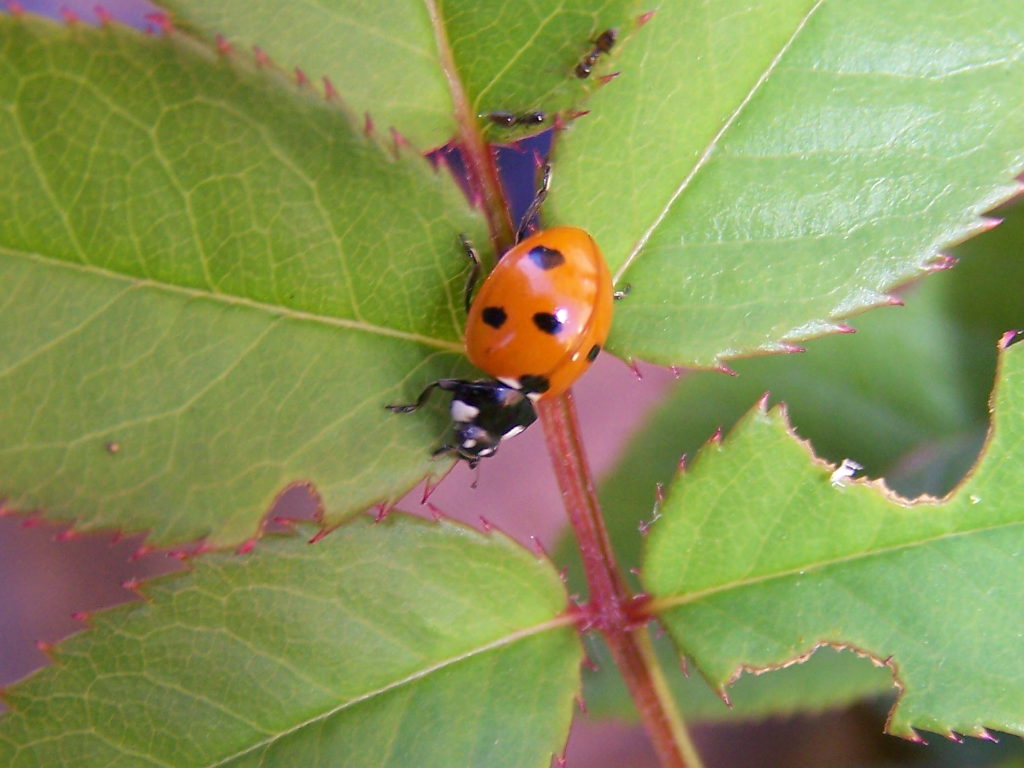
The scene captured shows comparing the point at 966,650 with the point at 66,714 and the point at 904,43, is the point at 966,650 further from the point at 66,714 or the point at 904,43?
the point at 66,714

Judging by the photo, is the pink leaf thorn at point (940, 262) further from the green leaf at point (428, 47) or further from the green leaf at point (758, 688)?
the green leaf at point (758, 688)

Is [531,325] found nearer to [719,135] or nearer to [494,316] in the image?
[494,316]

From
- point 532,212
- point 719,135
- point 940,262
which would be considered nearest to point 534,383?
point 532,212

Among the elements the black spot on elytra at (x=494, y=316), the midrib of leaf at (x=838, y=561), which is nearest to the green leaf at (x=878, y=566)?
the midrib of leaf at (x=838, y=561)

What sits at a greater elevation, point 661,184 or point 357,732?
point 661,184

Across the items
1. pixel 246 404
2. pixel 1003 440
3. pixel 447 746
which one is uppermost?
pixel 246 404

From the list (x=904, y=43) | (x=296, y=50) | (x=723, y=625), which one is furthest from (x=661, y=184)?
(x=723, y=625)

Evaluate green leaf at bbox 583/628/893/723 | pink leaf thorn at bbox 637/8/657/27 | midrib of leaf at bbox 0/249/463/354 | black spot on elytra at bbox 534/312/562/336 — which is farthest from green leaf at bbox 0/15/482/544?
green leaf at bbox 583/628/893/723
